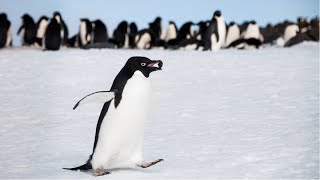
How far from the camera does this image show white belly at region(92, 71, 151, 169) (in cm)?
387

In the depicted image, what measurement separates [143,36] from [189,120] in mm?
13496

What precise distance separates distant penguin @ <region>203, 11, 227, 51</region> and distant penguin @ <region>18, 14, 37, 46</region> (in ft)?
17.4

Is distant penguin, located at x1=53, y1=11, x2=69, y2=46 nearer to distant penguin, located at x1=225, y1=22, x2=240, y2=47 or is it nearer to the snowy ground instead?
distant penguin, located at x1=225, y1=22, x2=240, y2=47

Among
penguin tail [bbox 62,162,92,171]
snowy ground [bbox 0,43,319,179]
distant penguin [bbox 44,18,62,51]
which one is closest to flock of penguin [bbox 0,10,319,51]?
distant penguin [bbox 44,18,62,51]

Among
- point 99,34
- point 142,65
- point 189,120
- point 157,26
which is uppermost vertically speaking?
point 142,65

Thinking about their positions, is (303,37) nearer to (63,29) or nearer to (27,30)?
(63,29)

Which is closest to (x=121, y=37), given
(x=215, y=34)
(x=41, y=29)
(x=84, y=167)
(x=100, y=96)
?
(x=41, y=29)

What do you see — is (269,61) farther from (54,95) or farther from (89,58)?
(54,95)

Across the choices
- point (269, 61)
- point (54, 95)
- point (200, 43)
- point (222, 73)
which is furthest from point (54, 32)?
point (54, 95)

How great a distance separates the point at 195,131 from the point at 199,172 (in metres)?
1.43

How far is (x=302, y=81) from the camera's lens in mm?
9109

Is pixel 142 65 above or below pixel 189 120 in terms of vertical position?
above

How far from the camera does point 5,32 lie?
17.8 meters

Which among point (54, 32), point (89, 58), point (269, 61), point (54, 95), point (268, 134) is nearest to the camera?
point (268, 134)
